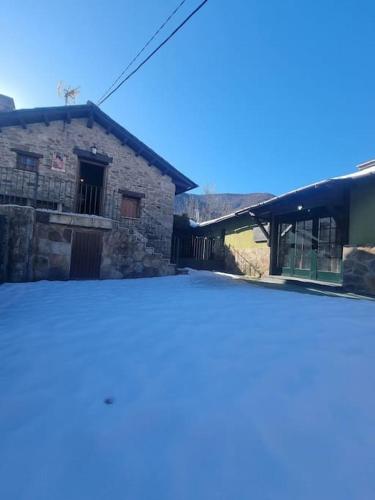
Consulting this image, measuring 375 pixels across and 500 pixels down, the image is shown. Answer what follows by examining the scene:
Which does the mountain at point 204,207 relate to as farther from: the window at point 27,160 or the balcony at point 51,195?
the window at point 27,160

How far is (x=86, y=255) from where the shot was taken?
7055 mm

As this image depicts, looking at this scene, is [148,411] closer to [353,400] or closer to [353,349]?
[353,400]

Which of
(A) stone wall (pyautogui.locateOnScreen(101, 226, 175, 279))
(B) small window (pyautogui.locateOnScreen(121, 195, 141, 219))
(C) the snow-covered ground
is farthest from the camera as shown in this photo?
(B) small window (pyautogui.locateOnScreen(121, 195, 141, 219))

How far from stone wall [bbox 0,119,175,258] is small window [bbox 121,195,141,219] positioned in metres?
0.22

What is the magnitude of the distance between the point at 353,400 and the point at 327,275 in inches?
261

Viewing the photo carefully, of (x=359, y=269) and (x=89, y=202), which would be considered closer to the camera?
(x=359, y=269)

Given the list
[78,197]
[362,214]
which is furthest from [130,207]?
[362,214]

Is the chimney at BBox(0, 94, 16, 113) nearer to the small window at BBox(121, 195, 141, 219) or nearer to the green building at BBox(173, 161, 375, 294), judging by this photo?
the small window at BBox(121, 195, 141, 219)

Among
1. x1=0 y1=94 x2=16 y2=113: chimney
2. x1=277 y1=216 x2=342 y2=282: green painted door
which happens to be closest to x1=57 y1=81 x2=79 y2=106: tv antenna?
x1=0 y1=94 x2=16 y2=113: chimney

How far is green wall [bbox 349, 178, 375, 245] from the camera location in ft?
20.9

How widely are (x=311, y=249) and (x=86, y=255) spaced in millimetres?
6530

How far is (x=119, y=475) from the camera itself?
113 cm

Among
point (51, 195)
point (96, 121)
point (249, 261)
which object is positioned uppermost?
point (96, 121)

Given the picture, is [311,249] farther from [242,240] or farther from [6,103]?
[6,103]
